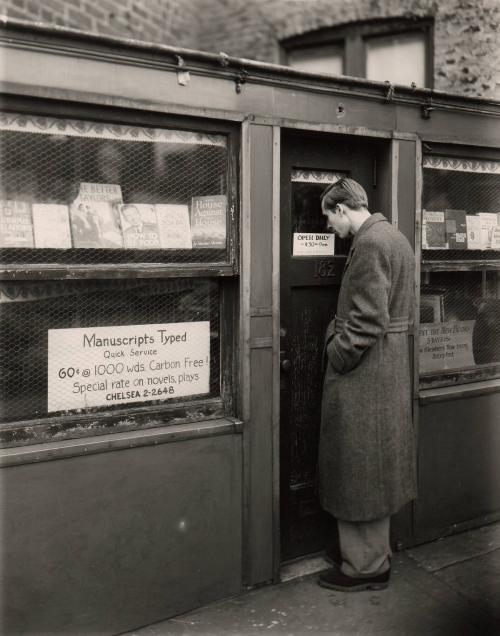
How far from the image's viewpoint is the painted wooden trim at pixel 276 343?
345 cm

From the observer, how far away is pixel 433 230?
4145mm

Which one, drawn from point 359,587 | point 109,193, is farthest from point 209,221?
point 359,587

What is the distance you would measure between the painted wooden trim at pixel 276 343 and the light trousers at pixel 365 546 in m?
0.37

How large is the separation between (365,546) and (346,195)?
1936 millimetres

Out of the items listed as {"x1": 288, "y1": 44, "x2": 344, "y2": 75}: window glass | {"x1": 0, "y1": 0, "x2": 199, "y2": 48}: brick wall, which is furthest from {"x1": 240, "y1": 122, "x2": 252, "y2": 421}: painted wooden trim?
{"x1": 288, "y1": 44, "x2": 344, "y2": 75}: window glass

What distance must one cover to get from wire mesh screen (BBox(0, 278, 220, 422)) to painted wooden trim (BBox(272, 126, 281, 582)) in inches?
12.6

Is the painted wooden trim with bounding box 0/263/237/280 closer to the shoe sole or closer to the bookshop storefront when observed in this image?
the bookshop storefront

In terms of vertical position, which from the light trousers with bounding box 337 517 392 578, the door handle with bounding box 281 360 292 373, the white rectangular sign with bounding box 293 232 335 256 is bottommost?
the light trousers with bounding box 337 517 392 578

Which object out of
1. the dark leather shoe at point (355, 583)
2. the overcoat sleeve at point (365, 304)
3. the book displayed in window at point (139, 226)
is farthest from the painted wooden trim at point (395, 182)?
the dark leather shoe at point (355, 583)

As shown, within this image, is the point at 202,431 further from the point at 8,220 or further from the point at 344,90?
the point at 344,90

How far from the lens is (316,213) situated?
3826mm

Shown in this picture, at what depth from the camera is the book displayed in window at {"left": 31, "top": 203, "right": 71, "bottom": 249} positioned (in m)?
2.93

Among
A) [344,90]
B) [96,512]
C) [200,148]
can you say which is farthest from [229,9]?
[96,512]

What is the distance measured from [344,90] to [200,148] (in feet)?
3.12
